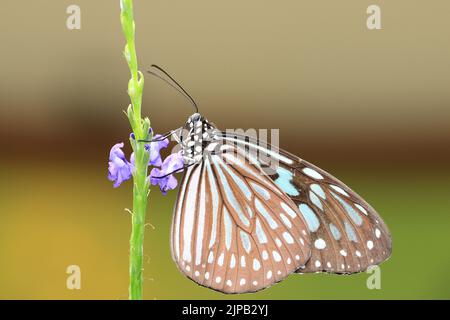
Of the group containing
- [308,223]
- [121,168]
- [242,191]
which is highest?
[121,168]

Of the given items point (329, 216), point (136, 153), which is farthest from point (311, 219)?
point (136, 153)

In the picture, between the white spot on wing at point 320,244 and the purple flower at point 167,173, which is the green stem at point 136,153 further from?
the white spot on wing at point 320,244

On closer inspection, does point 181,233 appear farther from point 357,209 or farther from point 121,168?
point 357,209

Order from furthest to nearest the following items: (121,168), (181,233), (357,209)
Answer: (357,209)
(181,233)
(121,168)

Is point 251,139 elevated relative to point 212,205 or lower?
elevated

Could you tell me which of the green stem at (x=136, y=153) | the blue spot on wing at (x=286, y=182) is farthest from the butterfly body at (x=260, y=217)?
the green stem at (x=136, y=153)

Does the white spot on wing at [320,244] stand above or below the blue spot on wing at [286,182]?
below

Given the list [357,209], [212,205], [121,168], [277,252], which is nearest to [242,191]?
[212,205]

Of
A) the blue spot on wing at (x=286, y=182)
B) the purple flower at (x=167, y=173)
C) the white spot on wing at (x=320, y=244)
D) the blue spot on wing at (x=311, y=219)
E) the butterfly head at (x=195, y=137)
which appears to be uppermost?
the butterfly head at (x=195, y=137)
